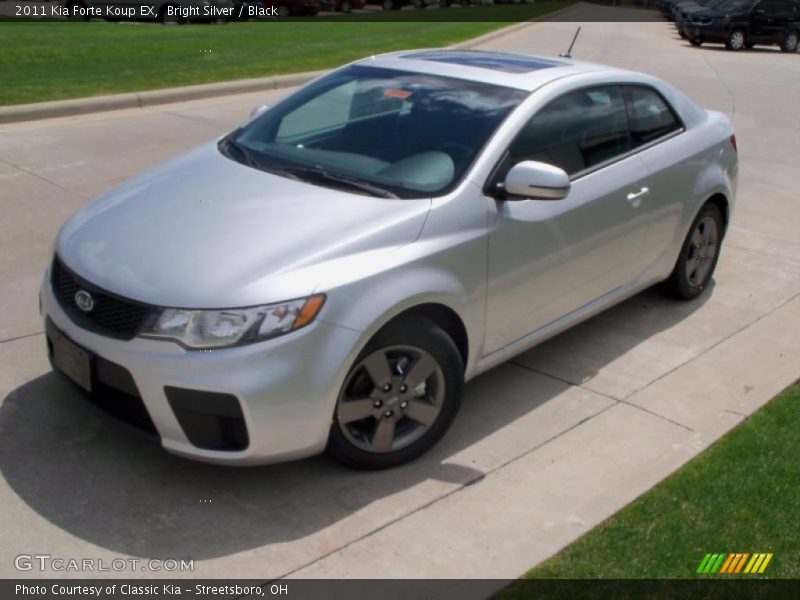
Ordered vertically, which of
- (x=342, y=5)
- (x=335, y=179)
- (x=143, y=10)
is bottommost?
(x=342, y=5)

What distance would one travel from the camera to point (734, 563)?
12.4 ft

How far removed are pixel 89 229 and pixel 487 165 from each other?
1.78m

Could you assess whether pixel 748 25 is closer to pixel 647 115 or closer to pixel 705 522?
→ pixel 647 115

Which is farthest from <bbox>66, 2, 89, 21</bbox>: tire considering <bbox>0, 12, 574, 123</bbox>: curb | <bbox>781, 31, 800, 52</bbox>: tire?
<bbox>781, 31, 800, 52</bbox>: tire

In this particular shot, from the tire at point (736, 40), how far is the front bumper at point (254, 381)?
27.3m

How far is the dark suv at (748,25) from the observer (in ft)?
92.5

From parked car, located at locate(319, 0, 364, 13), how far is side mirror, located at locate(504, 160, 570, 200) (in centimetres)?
3901

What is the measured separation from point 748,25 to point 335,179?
26937mm

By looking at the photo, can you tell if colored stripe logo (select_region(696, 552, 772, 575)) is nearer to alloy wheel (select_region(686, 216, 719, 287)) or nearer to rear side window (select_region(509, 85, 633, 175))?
rear side window (select_region(509, 85, 633, 175))

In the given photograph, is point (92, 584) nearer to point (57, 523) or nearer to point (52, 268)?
point (57, 523)

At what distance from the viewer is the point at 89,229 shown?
4.34 m

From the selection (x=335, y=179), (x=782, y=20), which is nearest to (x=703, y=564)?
(x=335, y=179)

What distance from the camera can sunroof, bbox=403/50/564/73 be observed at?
208 inches
